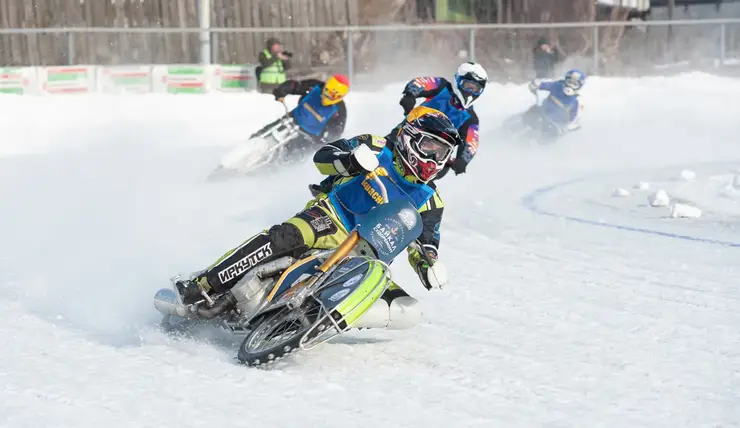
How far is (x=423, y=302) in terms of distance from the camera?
7613mm

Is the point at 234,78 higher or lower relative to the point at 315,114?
lower

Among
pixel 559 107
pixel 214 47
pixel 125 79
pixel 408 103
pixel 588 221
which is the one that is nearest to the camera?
pixel 408 103

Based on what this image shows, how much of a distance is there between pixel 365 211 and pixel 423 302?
1.53 metres

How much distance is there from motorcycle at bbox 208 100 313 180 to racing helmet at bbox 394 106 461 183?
7491 millimetres

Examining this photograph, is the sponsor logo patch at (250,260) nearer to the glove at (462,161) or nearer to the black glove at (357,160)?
the black glove at (357,160)

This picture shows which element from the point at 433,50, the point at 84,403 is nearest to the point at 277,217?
the point at 84,403

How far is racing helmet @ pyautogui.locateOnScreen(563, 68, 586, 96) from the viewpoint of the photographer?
1800 centimetres

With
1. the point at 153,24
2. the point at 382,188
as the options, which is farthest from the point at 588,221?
the point at 153,24

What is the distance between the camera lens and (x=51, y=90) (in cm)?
1947

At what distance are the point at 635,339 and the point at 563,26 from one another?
681 inches

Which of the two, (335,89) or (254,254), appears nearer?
(254,254)

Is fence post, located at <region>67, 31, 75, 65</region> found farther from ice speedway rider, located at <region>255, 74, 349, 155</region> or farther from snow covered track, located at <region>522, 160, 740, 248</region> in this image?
snow covered track, located at <region>522, 160, 740, 248</region>

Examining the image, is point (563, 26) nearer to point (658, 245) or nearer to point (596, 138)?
point (596, 138)

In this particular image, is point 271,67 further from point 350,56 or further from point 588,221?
point 588,221
